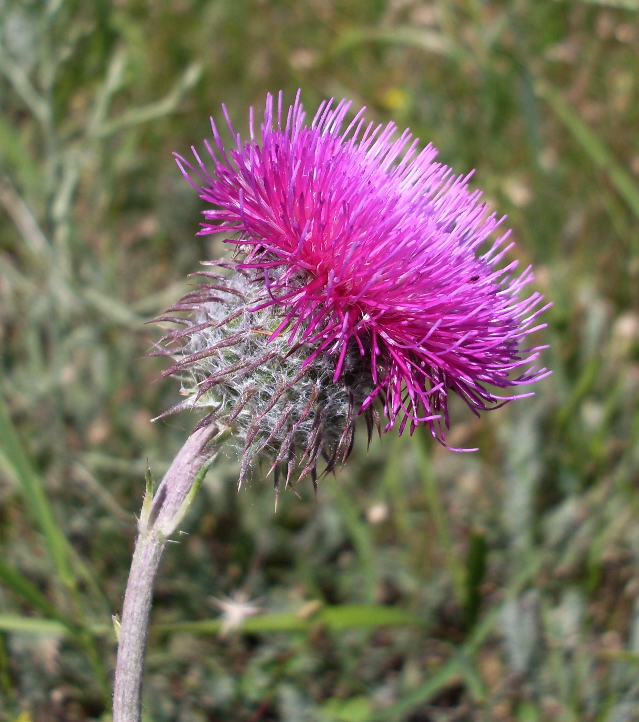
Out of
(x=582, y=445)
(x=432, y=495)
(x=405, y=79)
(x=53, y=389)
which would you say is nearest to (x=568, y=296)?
(x=582, y=445)

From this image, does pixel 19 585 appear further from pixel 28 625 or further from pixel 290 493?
pixel 290 493

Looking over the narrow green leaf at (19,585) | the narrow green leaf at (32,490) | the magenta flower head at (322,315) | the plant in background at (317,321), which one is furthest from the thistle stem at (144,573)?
the narrow green leaf at (32,490)

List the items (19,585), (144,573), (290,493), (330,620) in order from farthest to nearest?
(290,493) → (330,620) → (19,585) → (144,573)

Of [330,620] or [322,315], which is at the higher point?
[322,315]

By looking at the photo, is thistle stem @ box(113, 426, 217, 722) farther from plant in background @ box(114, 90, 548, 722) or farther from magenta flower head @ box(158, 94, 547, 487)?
magenta flower head @ box(158, 94, 547, 487)

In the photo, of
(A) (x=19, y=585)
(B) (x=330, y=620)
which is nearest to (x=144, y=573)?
(A) (x=19, y=585)

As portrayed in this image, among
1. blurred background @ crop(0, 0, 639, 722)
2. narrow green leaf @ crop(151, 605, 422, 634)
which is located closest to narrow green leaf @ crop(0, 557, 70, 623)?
blurred background @ crop(0, 0, 639, 722)

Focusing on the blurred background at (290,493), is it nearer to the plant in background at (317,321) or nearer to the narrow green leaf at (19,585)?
the narrow green leaf at (19,585)
